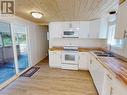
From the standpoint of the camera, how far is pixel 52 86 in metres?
2.80

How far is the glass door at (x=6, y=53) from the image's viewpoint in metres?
2.92

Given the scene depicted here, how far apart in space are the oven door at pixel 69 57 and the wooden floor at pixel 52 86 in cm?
77

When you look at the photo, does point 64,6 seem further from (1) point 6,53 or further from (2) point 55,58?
(1) point 6,53

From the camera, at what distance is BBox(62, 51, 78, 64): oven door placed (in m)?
4.05

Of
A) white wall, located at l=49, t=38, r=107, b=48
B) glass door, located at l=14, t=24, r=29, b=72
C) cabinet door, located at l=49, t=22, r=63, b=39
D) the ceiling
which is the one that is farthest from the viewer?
white wall, located at l=49, t=38, r=107, b=48

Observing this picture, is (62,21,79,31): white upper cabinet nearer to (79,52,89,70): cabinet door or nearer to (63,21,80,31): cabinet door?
(63,21,80,31): cabinet door

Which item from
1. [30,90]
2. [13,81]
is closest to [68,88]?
[30,90]

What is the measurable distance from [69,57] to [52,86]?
1618mm

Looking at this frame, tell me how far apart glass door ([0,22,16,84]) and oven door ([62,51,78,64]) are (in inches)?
76.3

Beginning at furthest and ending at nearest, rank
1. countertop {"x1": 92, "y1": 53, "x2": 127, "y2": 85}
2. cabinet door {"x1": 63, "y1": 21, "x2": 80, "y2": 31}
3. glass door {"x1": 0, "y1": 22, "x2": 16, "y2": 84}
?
cabinet door {"x1": 63, "y1": 21, "x2": 80, "y2": 31}, glass door {"x1": 0, "y1": 22, "x2": 16, "y2": 84}, countertop {"x1": 92, "y1": 53, "x2": 127, "y2": 85}

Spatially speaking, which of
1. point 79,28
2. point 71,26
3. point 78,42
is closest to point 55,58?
point 78,42

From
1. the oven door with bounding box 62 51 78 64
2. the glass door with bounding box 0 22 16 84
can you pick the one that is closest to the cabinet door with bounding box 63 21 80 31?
the oven door with bounding box 62 51 78 64

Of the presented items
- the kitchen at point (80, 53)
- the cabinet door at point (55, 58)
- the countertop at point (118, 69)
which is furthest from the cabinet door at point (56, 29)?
the countertop at point (118, 69)

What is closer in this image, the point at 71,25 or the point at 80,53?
the point at 80,53
